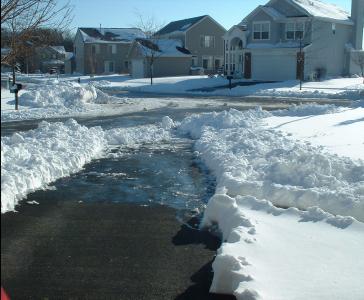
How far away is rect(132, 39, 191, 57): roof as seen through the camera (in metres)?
56.6

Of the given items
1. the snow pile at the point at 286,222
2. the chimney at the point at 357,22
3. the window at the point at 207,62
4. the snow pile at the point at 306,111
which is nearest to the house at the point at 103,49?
the window at the point at 207,62

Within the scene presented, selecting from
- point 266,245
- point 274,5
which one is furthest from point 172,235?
point 274,5

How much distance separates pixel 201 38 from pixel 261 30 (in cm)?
1666

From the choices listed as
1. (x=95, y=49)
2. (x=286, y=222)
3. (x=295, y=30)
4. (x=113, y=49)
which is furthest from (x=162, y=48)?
(x=286, y=222)

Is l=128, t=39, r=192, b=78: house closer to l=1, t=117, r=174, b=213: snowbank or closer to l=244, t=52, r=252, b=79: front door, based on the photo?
l=244, t=52, r=252, b=79: front door

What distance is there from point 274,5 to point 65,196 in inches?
1740

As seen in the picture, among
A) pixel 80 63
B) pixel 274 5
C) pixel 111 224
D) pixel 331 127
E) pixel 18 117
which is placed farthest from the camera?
pixel 80 63

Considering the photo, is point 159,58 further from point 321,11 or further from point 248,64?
point 321,11

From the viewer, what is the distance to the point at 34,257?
235 inches

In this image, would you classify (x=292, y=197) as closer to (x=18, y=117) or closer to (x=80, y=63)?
(x=18, y=117)

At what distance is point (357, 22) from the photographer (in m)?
51.5

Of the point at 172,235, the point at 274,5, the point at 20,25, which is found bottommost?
the point at 172,235

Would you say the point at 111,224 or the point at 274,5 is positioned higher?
the point at 274,5


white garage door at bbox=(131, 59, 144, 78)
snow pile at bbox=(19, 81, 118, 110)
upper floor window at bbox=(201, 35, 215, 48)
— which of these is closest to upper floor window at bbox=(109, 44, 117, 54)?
white garage door at bbox=(131, 59, 144, 78)
